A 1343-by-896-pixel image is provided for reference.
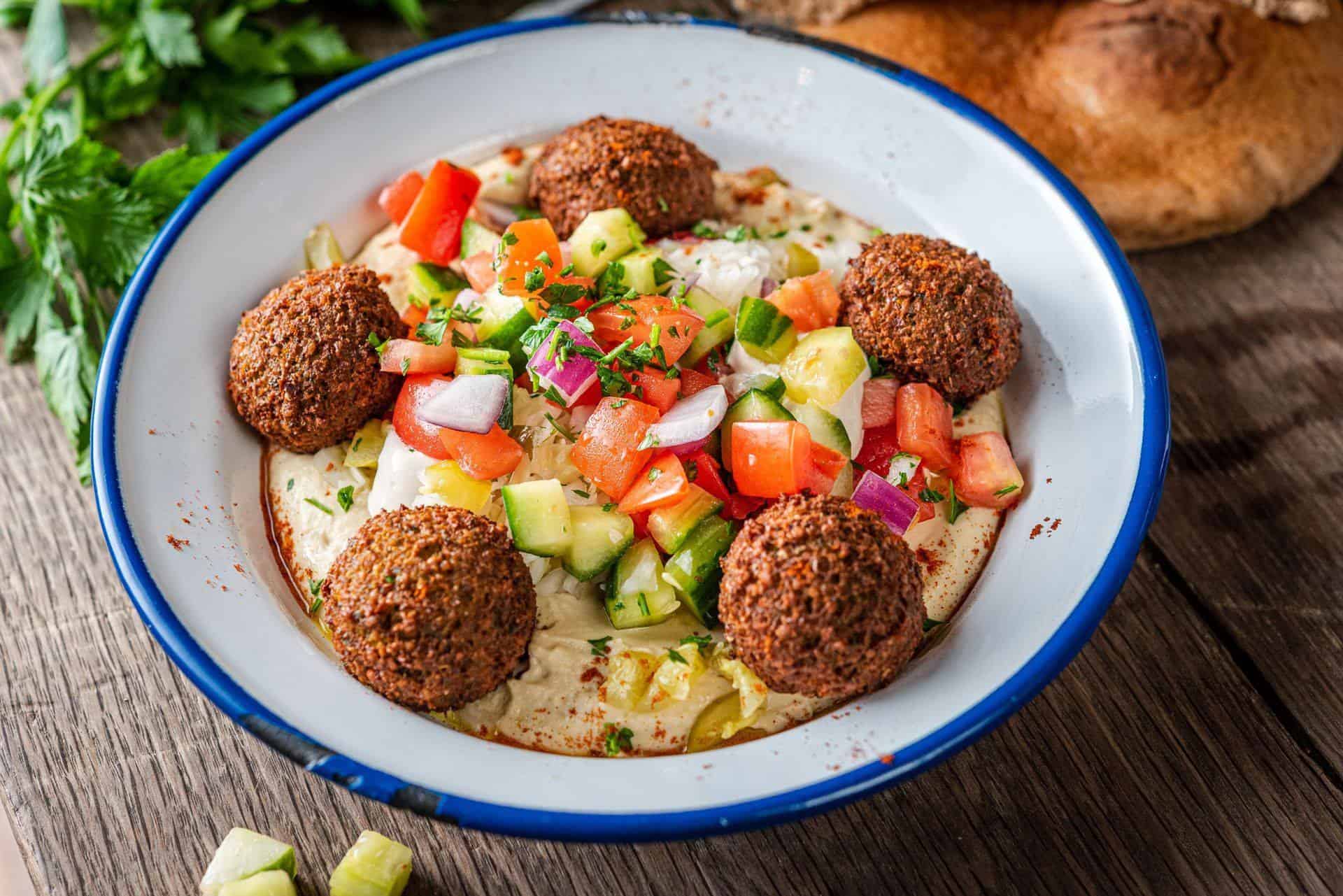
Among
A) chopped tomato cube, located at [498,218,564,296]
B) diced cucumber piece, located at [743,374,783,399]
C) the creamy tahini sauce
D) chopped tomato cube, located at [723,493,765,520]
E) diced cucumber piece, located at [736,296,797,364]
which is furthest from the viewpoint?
chopped tomato cube, located at [498,218,564,296]

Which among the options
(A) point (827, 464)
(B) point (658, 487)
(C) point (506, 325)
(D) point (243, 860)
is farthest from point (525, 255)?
(D) point (243, 860)

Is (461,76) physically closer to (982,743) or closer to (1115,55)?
(1115,55)

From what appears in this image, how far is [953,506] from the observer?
388cm

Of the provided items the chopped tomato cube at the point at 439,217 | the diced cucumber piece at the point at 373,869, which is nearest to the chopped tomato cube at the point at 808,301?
the chopped tomato cube at the point at 439,217

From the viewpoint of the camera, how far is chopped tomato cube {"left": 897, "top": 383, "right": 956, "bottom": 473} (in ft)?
12.9

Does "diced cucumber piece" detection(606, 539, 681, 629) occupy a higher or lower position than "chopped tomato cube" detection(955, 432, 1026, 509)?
higher

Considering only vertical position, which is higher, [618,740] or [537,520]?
[537,520]

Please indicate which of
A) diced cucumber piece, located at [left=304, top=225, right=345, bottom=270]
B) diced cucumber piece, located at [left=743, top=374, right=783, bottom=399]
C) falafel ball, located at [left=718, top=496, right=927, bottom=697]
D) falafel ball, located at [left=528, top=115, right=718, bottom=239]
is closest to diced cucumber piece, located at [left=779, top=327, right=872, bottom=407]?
diced cucumber piece, located at [left=743, top=374, right=783, bottom=399]

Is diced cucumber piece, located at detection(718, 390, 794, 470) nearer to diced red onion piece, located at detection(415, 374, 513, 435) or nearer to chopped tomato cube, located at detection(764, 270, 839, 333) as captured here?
chopped tomato cube, located at detection(764, 270, 839, 333)

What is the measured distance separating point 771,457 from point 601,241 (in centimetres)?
114

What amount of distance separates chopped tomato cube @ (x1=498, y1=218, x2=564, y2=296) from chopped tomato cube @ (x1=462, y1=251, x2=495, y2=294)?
8 centimetres

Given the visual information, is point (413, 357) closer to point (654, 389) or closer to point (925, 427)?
point (654, 389)

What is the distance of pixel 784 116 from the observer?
485cm

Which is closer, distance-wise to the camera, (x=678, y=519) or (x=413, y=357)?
(x=678, y=519)
